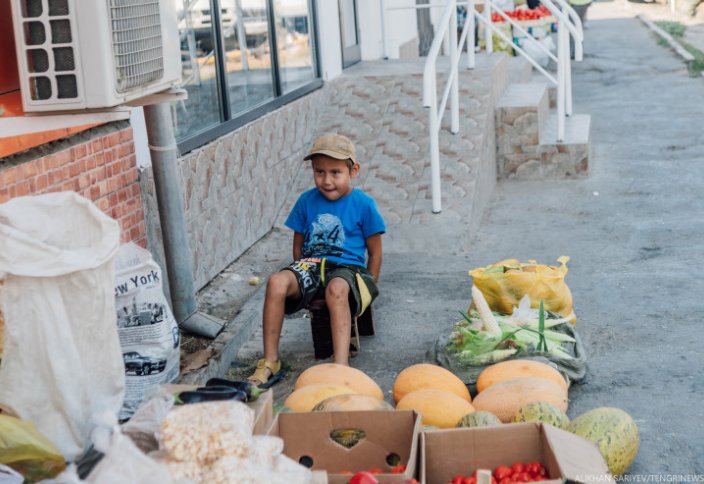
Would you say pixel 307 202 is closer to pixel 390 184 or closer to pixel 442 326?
pixel 442 326

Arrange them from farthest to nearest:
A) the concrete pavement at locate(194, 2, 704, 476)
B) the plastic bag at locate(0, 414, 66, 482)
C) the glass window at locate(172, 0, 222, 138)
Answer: the glass window at locate(172, 0, 222, 138) < the concrete pavement at locate(194, 2, 704, 476) < the plastic bag at locate(0, 414, 66, 482)

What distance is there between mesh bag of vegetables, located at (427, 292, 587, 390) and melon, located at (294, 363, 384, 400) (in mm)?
604

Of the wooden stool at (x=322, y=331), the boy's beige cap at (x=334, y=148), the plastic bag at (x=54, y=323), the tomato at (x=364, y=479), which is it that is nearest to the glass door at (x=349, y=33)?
the boy's beige cap at (x=334, y=148)

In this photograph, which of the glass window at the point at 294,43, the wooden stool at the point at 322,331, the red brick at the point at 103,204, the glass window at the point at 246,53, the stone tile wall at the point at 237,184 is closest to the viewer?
the red brick at the point at 103,204

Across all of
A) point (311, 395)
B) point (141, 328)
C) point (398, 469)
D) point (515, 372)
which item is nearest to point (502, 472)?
point (398, 469)

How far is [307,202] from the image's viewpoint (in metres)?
5.54

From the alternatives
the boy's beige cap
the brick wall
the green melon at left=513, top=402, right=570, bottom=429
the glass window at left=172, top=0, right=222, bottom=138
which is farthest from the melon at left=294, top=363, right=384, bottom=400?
the glass window at left=172, top=0, right=222, bottom=138

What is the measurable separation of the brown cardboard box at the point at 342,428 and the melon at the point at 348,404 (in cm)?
28

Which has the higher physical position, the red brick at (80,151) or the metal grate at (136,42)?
the metal grate at (136,42)

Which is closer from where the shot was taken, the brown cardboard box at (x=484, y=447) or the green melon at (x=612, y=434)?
the brown cardboard box at (x=484, y=447)

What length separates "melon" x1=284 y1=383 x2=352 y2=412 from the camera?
4.15m

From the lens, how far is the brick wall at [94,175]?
4.38m

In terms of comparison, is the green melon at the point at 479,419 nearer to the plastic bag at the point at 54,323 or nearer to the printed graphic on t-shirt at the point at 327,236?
the plastic bag at the point at 54,323

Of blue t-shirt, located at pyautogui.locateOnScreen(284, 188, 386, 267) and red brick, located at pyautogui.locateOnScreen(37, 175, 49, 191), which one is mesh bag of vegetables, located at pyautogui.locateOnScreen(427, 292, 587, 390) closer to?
blue t-shirt, located at pyautogui.locateOnScreen(284, 188, 386, 267)
